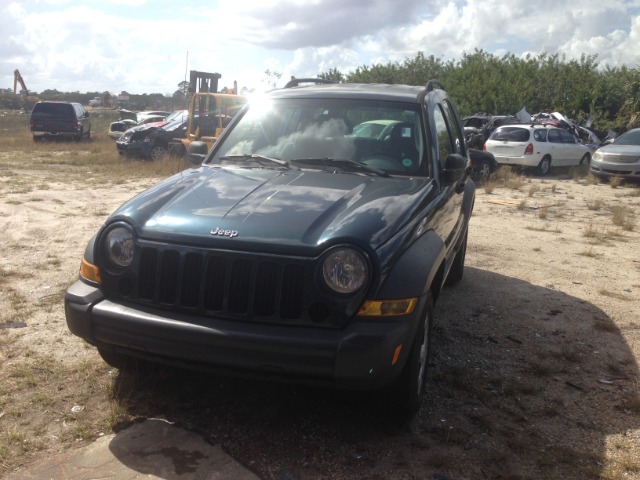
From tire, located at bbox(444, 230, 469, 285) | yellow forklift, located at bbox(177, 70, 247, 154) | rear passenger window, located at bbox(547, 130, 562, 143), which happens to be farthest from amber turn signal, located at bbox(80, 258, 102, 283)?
rear passenger window, located at bbox(547, 130, 562, 143)

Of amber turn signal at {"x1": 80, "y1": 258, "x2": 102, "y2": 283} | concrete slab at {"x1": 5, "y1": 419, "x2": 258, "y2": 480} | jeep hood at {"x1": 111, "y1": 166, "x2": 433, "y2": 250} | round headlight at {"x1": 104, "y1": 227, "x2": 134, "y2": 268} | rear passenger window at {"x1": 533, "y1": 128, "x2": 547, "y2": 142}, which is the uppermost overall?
rear passenger window at {"x1": 533, "y1": 128, "x2": 547, "y2": 142}

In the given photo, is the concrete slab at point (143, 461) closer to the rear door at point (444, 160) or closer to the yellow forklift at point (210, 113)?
the rear door at point (444, 160)

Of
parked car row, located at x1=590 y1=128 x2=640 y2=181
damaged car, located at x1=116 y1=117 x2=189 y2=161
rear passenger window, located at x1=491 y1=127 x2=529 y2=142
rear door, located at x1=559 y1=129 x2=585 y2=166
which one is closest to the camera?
parked car row, located at x1=590 y1=128 x2=640 y2=181

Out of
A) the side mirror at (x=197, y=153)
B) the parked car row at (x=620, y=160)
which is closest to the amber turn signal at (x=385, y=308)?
the side mirror at (x=197, y=153)

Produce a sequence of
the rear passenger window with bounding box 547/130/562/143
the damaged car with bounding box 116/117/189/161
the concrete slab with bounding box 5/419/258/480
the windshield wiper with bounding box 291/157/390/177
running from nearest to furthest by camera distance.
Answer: the concrete slab with bounding box 5/419/258/480
the windshield wiper with bounding box 291/157/390/177
the damaged car with bounding box 116/117/189/161
the rear passenger window with bounding box 547/130/562/143

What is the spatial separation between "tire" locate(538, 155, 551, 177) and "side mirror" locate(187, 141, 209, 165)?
15.2 m

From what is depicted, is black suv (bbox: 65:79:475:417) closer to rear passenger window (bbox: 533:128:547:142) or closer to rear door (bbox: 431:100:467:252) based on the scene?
rear door (bbox: 431:100:467:252)

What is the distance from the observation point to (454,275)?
6.29 m

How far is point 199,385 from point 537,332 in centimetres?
278

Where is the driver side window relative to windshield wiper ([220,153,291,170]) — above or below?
above

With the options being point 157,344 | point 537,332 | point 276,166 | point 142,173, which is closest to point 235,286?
point 157,344

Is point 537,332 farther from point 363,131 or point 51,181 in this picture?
point 51,181

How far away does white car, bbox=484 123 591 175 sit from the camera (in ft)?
59.1

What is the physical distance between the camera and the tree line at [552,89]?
3200 centimetres
